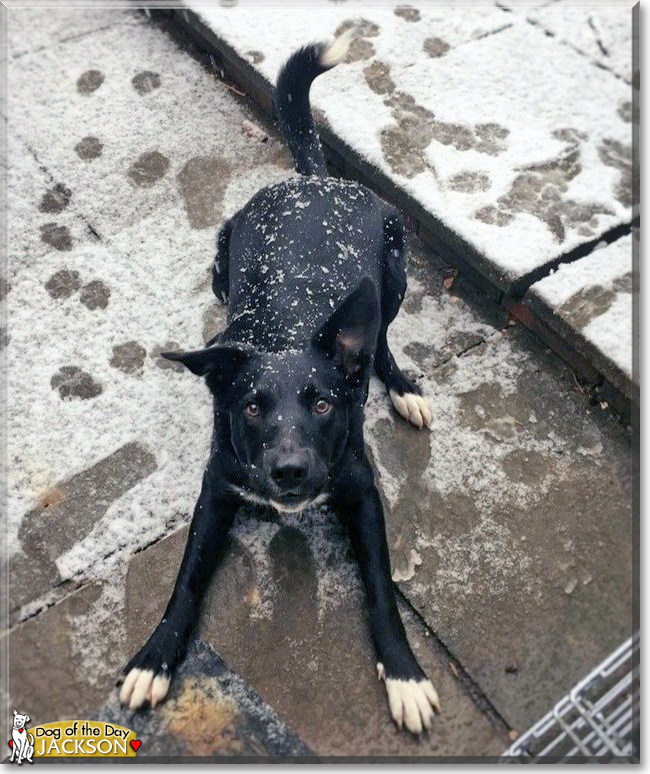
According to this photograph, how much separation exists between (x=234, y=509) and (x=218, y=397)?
0.47 metres

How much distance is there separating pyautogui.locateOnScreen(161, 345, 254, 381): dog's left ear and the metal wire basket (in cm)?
143

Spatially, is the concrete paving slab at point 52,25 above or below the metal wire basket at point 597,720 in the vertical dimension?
above

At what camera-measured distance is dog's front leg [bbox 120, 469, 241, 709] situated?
8.66 ft

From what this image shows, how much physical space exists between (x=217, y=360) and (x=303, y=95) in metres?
1.59

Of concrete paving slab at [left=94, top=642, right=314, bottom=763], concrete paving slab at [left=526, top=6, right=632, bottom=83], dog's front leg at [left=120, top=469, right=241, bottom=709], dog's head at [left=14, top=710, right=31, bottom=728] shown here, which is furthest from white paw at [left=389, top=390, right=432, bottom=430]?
concrete paving slab at [left=526, top=6, right=632, bottom=83]

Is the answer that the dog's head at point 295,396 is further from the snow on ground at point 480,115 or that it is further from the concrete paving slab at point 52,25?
the concrete paving slab at point 52,25

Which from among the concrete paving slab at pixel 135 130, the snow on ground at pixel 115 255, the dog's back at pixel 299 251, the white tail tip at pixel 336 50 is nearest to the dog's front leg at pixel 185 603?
the snow on ground at pixel 115 255

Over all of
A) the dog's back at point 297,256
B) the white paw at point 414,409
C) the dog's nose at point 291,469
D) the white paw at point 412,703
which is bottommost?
the white paw at point 412,703

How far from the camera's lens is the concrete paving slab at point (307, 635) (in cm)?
260

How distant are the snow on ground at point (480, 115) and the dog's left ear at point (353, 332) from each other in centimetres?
125

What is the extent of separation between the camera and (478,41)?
4602 mm

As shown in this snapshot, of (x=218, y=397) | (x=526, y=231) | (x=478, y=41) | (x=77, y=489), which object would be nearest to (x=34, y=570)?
(x=77, y=489)

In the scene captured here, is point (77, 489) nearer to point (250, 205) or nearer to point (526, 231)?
point (250, 205)

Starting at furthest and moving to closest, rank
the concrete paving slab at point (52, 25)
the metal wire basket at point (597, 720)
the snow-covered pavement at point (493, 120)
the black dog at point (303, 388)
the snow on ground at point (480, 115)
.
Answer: the concrete paving slab at point (52, 25), the snow on ground at point (480, 115), the snow-covered pavement at point (493, 120), the black dog at point (303, 388), the metal wire basket at point (597, 720)
